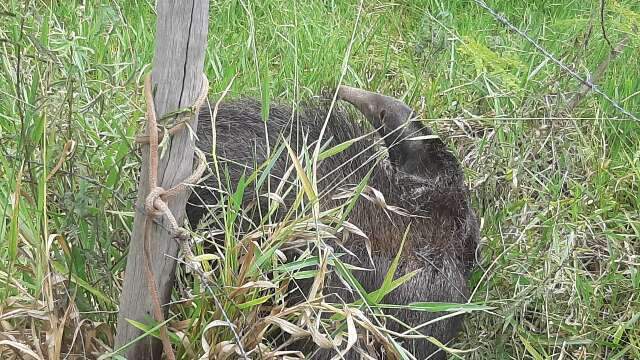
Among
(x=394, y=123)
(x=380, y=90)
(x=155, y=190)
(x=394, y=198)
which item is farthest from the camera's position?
(x=380, y=90)

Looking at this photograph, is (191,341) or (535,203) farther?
(535,203)

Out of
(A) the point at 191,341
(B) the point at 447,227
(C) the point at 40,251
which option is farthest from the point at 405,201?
(C) the point at 40,251

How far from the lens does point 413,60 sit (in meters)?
4.16

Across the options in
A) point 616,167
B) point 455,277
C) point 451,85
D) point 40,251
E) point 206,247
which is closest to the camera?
point 40,251

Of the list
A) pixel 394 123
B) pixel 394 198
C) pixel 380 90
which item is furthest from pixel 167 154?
pixel 380 90

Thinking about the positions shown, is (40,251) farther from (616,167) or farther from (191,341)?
(616,167)

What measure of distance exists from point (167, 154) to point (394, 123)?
1.40m

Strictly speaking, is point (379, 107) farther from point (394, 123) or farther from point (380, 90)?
point (380, 90)

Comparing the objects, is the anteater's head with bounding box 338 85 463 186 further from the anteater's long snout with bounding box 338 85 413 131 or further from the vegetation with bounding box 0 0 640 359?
the vegetation with bounding box 0 0 640 359

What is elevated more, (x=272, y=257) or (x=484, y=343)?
(x=272, y=257)

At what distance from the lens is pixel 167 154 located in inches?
75.5

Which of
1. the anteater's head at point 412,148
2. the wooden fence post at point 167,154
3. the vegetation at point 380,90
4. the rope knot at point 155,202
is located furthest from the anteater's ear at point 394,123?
the rope knot at point 155,202

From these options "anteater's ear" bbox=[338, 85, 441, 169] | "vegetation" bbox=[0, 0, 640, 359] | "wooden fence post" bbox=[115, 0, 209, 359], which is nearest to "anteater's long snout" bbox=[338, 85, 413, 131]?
"anteater's ear" bbox=[338, 85, 441, 169]

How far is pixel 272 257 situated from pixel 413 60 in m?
2.26
